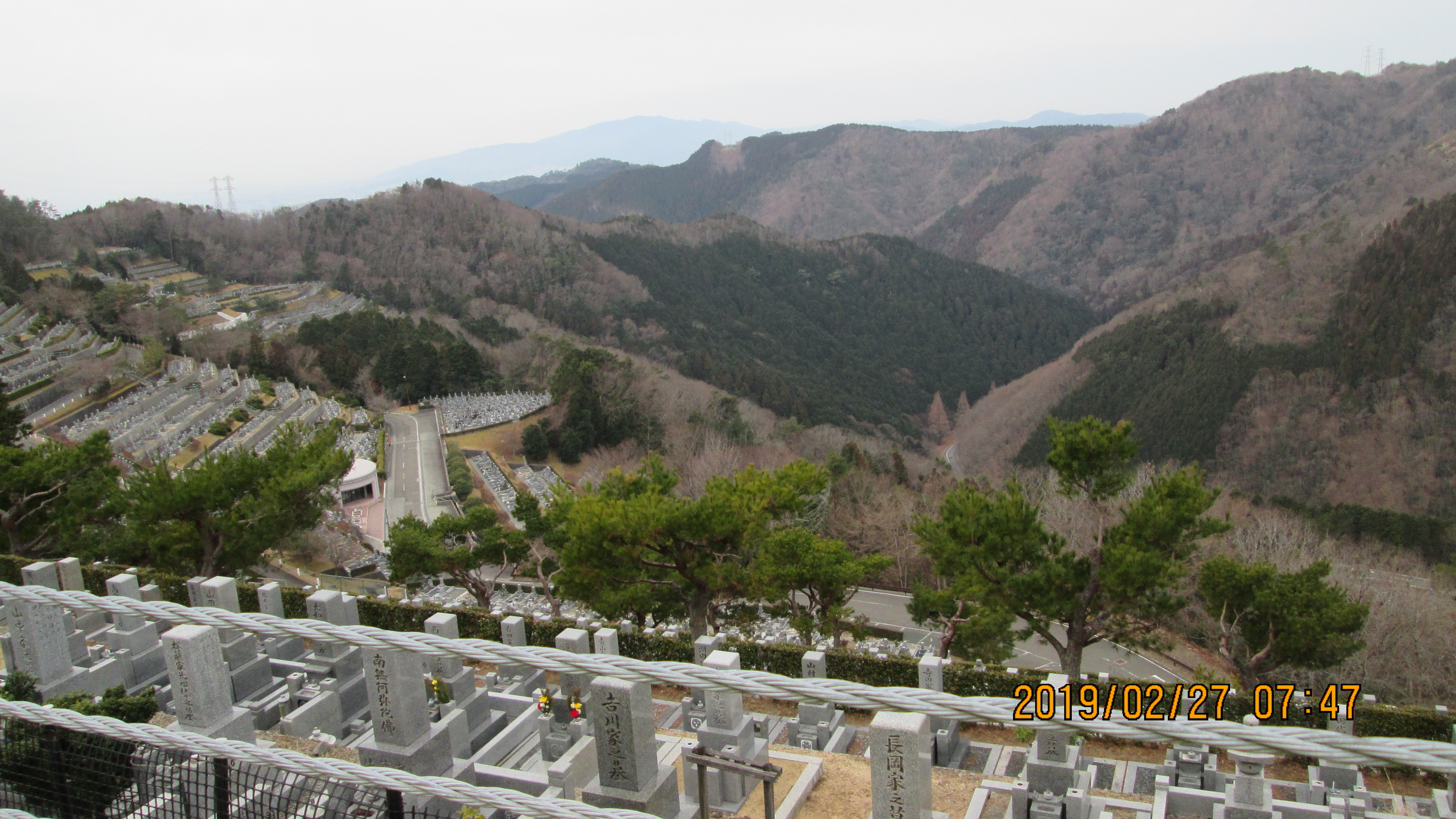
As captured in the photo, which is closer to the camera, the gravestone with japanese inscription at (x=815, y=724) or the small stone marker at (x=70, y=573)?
the gravestone with japanese inscription at (x=815, y=724)

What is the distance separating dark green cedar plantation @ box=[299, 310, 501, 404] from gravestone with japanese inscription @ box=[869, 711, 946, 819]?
4271cm

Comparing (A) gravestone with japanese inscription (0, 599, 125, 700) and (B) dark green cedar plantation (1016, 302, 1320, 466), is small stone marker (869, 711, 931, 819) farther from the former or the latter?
(B) dark green cedar plantation (1016, 302, 1320, 466)

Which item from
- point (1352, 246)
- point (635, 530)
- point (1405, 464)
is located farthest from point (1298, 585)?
point (1352, 246)

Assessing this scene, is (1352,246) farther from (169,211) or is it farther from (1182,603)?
(169,211)

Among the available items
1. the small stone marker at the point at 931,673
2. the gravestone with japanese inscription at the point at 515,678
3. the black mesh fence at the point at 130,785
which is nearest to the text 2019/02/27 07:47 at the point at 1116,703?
the small stone marker at the point at 931,673

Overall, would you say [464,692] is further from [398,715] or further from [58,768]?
[58,768]

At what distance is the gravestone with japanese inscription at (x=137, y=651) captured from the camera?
7.71m

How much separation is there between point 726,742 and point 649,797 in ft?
3.10

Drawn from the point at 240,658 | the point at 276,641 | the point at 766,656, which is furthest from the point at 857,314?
the point at 240,658

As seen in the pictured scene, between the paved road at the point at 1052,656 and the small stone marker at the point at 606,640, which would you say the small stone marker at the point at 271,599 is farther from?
the paved road at the point at 1052,656

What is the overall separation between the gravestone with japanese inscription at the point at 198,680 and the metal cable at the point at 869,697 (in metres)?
0.81

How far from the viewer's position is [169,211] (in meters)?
77.7

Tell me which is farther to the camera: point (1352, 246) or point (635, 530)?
point (1352, 246)

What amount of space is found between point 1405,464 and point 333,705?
48.9 metres
